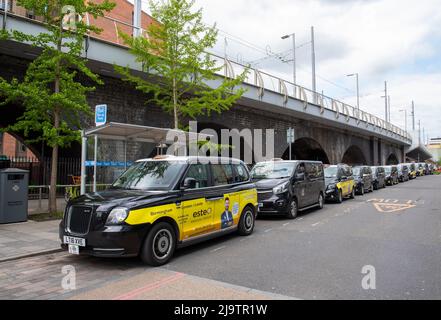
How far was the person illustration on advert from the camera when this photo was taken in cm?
766

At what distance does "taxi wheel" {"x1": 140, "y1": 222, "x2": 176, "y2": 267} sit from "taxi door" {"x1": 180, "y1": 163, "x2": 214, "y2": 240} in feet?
1.14

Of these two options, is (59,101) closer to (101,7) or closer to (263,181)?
(101,7)

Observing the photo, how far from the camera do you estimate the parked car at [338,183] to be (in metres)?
15.9

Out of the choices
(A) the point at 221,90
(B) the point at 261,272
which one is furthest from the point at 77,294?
(A) the point at 221,90

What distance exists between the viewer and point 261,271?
217 inches

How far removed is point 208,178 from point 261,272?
257 centimetres

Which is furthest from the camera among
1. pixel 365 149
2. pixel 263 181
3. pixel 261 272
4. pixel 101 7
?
pixel 365 149

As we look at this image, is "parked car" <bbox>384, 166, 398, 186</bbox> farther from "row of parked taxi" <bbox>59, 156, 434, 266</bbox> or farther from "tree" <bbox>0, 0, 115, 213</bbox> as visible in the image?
"tree" <bbox>0, 0, 115, 213</bbox>

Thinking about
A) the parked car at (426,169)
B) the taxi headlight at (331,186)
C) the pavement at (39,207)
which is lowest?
the pavement at (39,207)

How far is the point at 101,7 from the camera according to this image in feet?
34.5

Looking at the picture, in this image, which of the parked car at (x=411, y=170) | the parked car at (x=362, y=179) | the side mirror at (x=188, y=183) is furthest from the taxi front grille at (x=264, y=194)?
the parked car at (x=411, y=170)

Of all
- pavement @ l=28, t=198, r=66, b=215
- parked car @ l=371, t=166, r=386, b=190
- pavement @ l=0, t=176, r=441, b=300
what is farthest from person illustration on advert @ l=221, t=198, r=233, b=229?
parked car @ l=371, t=166, r=386, b=190

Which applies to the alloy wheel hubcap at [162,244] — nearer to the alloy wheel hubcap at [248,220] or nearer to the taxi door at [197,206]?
the taxi door at [197,206]

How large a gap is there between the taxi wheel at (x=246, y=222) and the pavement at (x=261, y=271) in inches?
8.3
